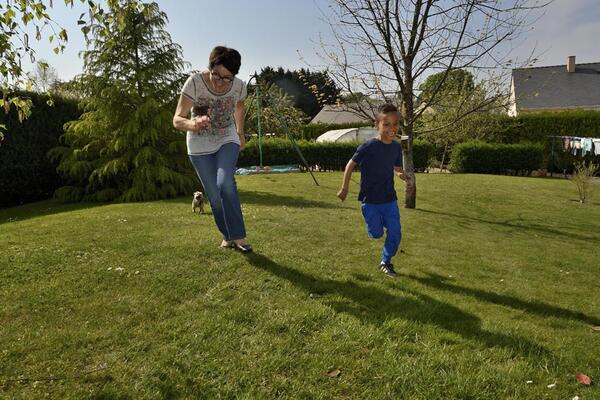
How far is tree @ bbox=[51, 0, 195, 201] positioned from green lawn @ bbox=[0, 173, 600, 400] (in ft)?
15.6

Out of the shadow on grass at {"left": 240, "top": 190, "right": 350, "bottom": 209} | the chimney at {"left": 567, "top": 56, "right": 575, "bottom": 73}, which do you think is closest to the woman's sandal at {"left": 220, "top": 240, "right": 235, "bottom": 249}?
the shadow on grass at {"left": 240, "top": 190, "right": 350, "bottom": 209}

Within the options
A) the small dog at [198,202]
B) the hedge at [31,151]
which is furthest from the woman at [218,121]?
the hedge at [31,151]

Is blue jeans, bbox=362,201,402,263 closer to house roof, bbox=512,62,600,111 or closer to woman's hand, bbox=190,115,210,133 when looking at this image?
woman's hand, bbox=190,115,210,133

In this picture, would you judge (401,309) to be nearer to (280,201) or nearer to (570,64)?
(280,201)

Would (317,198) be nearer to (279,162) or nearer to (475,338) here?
(475,338)

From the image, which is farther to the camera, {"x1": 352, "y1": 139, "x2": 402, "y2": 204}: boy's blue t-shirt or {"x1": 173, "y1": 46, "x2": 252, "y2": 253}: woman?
{"x1": 352, "y1": 139, "x2": 402, "y2": 204}: boy's blue t-shirt

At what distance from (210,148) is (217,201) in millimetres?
574

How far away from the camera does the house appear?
114 feet

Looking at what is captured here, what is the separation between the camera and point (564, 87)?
118ft

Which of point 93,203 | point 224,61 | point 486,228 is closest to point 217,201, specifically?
point 224,61

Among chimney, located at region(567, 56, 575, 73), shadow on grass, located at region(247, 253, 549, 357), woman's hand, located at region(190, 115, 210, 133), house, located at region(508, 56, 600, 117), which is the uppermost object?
chimney, located at region(567, 56, 575, 73)

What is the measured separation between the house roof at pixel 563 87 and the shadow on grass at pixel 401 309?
36.2 meters

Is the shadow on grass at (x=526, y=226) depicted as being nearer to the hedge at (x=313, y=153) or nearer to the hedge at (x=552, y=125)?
the hedge at (x=313, y=153)

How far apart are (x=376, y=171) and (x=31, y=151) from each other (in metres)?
Result: 11.5
